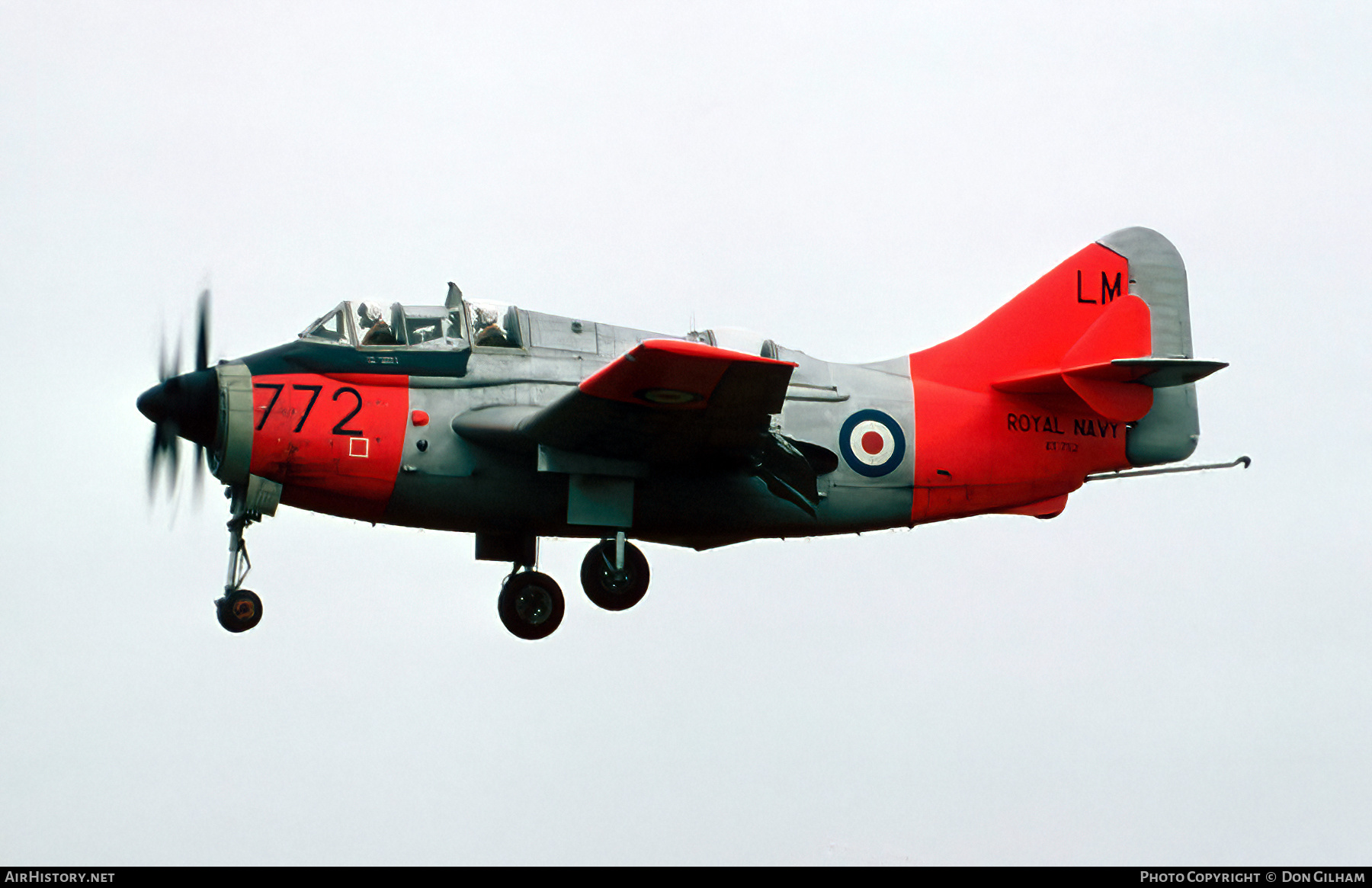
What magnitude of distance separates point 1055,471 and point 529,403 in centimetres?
690

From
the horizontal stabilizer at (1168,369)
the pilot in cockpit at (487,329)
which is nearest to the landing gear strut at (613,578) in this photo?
the pilot in cockpit at (487,329)

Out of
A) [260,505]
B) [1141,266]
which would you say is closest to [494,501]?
[260,505]

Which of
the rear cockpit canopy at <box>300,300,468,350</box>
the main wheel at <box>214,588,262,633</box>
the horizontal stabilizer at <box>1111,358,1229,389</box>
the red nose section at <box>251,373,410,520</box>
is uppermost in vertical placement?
the rear cockpit canopy at <box>300,300,468,350</box>

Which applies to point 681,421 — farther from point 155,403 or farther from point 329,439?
point 155,403

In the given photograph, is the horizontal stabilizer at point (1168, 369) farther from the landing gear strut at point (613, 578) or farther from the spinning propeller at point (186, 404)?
the spinning propeller at point (186, 404)

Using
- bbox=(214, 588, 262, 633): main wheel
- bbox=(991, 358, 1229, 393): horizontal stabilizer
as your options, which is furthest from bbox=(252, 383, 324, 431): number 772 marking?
→ bbox=(991, 358, 1229, 393): horizontal stabilizer

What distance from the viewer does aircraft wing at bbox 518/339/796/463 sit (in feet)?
57.6

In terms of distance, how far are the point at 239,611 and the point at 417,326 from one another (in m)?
3.80

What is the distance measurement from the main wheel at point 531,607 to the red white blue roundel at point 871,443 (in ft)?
13.0

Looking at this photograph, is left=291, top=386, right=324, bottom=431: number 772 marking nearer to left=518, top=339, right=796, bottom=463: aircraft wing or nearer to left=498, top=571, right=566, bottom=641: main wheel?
left=518, top=339, right=796, bottom=463: aircraft wing

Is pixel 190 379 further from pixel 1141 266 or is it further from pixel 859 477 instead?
pixel 1141 266

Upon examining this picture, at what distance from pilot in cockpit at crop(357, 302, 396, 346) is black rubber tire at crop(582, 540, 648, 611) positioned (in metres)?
3.49

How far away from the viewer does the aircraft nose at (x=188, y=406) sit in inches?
742
